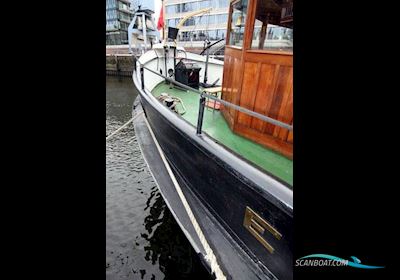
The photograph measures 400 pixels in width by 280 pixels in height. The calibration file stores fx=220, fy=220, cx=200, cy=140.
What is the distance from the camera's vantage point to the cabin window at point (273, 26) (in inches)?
95.0

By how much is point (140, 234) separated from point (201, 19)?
4345 cm

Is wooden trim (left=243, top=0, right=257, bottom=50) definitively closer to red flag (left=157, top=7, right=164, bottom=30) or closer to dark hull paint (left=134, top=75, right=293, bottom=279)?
dark hull paint (left=134, top=75, right=293, bottom=279)

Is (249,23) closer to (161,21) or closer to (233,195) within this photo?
(233,195)

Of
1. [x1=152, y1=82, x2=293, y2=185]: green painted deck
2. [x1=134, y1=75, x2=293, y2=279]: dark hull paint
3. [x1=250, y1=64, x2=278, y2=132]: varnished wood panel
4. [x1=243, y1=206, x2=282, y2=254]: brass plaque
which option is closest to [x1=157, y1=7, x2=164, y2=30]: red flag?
[x1=152, y1=82, x2=293, y2=185]: green painted deck

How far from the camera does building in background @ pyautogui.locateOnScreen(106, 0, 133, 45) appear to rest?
44094mm

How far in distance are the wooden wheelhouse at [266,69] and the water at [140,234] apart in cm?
199

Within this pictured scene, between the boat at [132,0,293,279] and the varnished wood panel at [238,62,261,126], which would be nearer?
the boat at [132,0,293,279]

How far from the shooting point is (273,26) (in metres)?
2.53

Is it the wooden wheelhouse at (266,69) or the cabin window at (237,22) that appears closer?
the wooden wheelhouse at (266,69)
